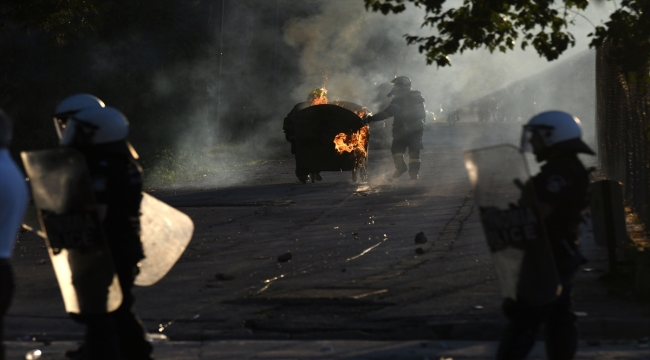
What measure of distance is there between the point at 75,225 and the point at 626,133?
10449mm

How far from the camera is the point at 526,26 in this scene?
839 centimetres

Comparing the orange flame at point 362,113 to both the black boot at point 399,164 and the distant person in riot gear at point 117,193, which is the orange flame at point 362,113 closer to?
the black boot at point 399,164

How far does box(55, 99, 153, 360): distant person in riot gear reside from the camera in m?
5.07

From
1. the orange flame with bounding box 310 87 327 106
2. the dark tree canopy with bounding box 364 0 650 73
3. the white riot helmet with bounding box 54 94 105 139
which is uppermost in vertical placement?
the dark tree canopy with bounding box 364 0 650 73

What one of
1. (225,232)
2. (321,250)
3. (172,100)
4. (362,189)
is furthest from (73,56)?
(321,250)

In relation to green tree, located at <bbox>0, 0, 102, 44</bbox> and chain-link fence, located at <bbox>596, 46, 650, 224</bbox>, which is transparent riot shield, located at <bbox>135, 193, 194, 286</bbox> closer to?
chain-link fence, located at <bbox>596, 46, 650, 224</bbox>

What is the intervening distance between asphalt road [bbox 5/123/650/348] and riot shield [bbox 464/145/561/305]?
6.94 feet

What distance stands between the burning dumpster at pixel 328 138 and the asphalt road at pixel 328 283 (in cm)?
360

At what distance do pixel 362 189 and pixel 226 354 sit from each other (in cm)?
1217

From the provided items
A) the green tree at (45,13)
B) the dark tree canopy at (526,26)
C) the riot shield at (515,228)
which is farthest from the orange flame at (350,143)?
the riot shield at (515,228)

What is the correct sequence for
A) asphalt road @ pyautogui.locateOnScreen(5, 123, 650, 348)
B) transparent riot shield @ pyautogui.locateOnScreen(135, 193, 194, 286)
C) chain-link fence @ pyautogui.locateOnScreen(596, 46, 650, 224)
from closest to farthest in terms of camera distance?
transparent riot shield @ pyautogui.locateOnScreen(135, 193, 194, 286), asphalt road @ pyautogui.locateOnScreen(5, 123, 650, 348), chain-link fence @ pyautogui.locateOnScreen(596, 46, 650, 224)

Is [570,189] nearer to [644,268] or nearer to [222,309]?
[644,268]

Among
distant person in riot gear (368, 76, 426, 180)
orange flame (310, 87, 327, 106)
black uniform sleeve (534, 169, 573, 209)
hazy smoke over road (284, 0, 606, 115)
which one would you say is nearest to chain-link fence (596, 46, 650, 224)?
A: distant person in riot gear (368, 76, 426, 180)

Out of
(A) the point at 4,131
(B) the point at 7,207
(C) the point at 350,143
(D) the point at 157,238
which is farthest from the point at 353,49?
(B) the point at 7,207
